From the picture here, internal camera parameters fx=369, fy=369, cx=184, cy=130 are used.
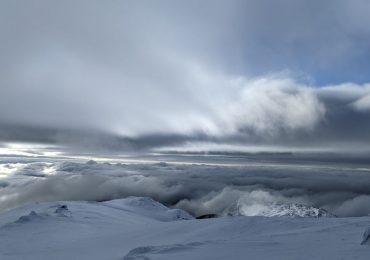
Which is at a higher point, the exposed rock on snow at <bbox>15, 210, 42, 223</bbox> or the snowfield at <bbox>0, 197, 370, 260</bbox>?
the snowfield at <bbox>0, 197, 370, 260</bbox>

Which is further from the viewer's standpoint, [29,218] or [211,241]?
[29,218]

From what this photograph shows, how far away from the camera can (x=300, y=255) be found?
1617cm

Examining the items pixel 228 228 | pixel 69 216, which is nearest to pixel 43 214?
pixel 69 216

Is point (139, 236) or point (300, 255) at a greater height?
point (300, 255)

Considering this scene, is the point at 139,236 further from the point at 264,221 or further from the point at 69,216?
the point at 69,216

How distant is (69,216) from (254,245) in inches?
1285

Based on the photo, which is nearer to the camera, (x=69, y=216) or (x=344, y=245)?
(x=344, y=245)

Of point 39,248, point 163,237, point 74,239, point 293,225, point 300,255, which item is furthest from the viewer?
point 74,239

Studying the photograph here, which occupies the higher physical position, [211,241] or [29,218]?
[211,241]

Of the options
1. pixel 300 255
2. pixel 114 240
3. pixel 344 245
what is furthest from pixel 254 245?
pixel 114 240

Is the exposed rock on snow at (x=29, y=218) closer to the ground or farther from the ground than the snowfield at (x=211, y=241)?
closer to the ground

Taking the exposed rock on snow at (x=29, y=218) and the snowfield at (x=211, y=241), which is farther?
the exposed rock on snow at (x=29, y=218)

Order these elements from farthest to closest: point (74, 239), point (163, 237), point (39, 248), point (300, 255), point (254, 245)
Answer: point (74, 239) → point (39, 248) → point (163, 237) → point (254, 245) → point (300, 255)

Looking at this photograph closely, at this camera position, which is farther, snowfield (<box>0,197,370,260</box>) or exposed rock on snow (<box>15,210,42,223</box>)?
exposed rock on snow (<box>15,210,42,223</box>)
